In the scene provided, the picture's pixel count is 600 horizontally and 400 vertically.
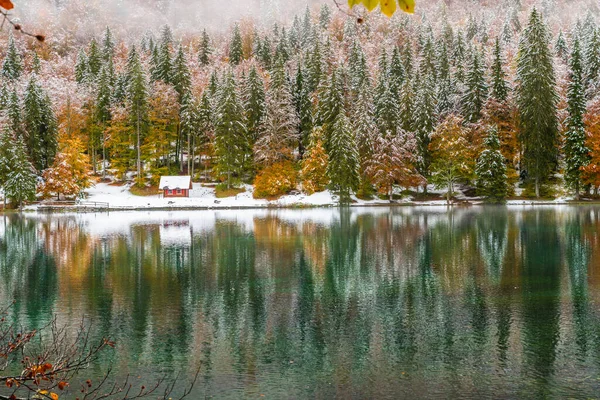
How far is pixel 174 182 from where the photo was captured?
71500mm

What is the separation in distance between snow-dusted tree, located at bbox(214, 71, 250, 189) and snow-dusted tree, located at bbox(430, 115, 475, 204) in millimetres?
25685

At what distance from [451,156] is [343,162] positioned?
13.7m

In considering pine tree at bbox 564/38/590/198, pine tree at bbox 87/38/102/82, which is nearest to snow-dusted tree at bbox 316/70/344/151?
pine tree at bbox 564/38/590/198

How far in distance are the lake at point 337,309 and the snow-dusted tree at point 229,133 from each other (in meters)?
41.8

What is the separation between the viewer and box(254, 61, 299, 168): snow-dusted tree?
241 feet

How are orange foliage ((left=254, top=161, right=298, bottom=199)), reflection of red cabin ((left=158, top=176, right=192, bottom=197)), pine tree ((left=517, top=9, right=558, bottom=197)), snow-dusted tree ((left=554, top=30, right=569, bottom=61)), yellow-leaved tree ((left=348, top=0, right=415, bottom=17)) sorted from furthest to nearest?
1. snow-dusted tree ((left=554, top=30, right=569, bottom=61))
2. reflection of red cabin ((left=158, top=176, right=192, bottom=197))
3. orange foliage ((left=254, top=161, right=298, bottom=199))
4. pine tree ((left=517, top=9, right=558, bottom=197))
5. yellow-leaved tree ((left=348, top=0, right=415, bottom=17))

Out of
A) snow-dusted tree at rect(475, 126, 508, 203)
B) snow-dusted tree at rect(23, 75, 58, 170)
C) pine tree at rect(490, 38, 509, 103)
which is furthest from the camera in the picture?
pine tree at rect(490, 38, 509, 103)

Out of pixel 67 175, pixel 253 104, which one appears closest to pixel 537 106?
pixel 253 104

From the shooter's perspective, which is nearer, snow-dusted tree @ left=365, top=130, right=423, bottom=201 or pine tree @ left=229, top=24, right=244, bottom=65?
snow-dusted tree @ left=365, top=130, right=423, bottom=201

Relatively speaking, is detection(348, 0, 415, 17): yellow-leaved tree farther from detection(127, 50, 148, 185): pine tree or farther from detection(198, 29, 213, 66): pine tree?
detection(198, 29, 213, 66): pine tree

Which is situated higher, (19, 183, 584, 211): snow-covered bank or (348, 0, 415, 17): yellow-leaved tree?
(348, 0, 415, 17): yellow-leaved tree

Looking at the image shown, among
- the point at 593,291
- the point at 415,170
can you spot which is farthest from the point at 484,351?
the point at 415,170

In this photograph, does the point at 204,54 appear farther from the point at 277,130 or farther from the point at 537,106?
the point at 537,106

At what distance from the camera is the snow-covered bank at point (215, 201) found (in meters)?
65.2
